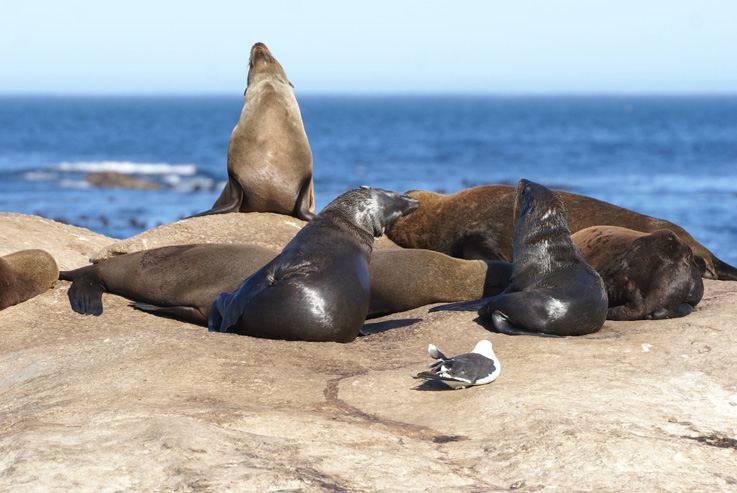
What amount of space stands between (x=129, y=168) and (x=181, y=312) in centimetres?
3129

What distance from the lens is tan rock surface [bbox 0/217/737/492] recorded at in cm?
295

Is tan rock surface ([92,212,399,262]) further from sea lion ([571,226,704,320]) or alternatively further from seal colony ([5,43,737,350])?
sea lion ([571,226,704,320])

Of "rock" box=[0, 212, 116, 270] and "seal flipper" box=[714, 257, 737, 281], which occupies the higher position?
"seal flipper" box=[714, 257, 737, 281]

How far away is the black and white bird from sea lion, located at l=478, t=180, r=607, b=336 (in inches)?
55.8

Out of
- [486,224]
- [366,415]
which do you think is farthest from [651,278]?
[366,415]

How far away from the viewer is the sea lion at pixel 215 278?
6781 mm

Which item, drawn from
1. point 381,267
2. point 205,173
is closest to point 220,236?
point 381,267

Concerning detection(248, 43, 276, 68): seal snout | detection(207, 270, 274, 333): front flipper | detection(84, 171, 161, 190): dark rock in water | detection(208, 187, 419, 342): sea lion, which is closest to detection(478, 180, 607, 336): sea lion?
detection(208, 187, 419, 342): sea lion

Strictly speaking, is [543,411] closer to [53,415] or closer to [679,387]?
[679,387]

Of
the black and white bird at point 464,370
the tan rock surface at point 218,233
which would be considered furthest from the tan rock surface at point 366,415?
the tan rock surface at point 218,233

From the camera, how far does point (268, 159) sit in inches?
366

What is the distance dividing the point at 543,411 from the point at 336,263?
2.40 m

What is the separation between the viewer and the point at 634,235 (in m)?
7.02

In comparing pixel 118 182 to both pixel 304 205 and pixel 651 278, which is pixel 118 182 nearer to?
pixel 304 205
